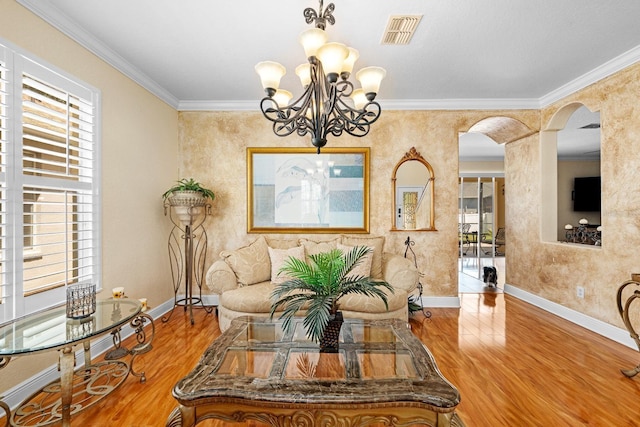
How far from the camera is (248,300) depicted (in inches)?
118

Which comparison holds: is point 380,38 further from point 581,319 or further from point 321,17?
point 581,319

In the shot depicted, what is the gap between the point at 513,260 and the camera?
15.4ft

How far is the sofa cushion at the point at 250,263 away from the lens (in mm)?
3338

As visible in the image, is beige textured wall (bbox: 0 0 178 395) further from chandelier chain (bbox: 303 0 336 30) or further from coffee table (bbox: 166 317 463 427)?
chandelier chain (bbox: 303 0 336 30)

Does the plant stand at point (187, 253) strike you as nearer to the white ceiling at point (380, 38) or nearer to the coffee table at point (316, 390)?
the white ceiling at point (380, 38)

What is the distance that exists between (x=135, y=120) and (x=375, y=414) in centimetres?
348

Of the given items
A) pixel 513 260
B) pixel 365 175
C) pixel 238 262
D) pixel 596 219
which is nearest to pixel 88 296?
pixel 238 262

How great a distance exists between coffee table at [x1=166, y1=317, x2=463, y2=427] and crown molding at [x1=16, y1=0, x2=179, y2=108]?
2.59 metres

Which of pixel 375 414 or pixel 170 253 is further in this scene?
pixel 170 253

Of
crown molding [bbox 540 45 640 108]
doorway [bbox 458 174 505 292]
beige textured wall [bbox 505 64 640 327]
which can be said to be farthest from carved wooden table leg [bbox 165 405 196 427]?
doorway [bbox 458 174 505 292]

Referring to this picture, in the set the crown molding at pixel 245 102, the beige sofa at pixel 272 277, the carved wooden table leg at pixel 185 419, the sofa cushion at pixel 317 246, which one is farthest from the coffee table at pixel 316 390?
the crown molding at pixel 245 102

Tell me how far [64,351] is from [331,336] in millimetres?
1473

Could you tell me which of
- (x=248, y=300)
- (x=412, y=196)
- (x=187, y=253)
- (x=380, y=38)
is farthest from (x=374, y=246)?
(x=187, y=253)

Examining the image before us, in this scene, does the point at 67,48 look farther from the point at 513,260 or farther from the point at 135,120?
the point at 513,260
